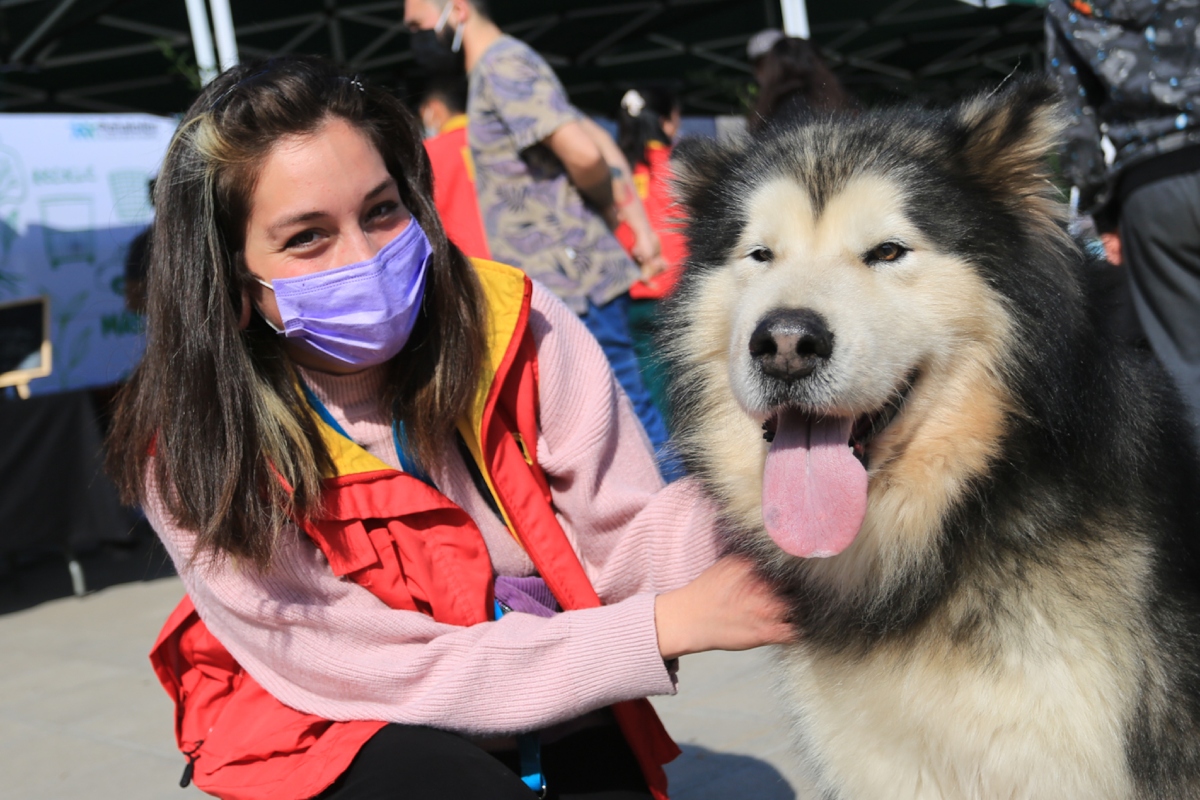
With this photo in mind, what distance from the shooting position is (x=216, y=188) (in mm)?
1959

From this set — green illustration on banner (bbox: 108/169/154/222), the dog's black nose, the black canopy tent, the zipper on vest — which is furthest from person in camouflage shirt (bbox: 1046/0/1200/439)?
green illustration on banner (bbox: 108/169/154/222)

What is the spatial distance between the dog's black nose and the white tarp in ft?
19.4

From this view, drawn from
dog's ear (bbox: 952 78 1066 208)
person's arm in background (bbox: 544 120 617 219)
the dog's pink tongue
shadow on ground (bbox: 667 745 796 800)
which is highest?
person's arm in background (bbox: 544 120 617 219)

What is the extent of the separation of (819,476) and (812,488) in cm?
2

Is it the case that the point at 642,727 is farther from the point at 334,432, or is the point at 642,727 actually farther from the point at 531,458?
the point at 334,432

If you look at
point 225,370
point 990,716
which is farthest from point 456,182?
point 990,716

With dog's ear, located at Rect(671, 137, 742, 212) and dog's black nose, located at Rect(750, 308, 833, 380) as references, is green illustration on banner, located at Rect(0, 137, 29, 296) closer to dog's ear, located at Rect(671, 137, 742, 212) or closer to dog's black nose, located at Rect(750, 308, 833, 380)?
dog's ear, located at Rect(671, 137, 742, 212)

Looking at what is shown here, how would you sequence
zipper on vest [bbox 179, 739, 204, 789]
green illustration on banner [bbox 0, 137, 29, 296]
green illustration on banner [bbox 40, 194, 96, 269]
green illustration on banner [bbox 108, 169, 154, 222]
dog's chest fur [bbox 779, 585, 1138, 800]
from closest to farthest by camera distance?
dog's chest fur [bbox 779, 585, 1138, 800] < zipper on vest [bbox 179, 739, 204, 789] < green illustration on banner [bbox 0, 137, 29, 296] < green illustration on banner [bbox 40, 194, 96, 269] < green illustration on banner [bbox 108, 169, 154, 222]

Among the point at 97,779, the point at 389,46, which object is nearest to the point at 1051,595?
the point at 97,779

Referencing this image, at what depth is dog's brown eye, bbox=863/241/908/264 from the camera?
176 centimetres

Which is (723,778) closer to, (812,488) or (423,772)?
(423,772)

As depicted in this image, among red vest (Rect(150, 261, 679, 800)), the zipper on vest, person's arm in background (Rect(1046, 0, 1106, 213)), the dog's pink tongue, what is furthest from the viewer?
person's arm in background (Rect(1046, 0, 1106, 213))

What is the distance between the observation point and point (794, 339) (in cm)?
161

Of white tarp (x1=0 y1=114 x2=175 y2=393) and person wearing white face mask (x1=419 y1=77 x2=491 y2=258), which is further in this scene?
white tarp (x1=0 y1=114 x2=175 y2=393)
